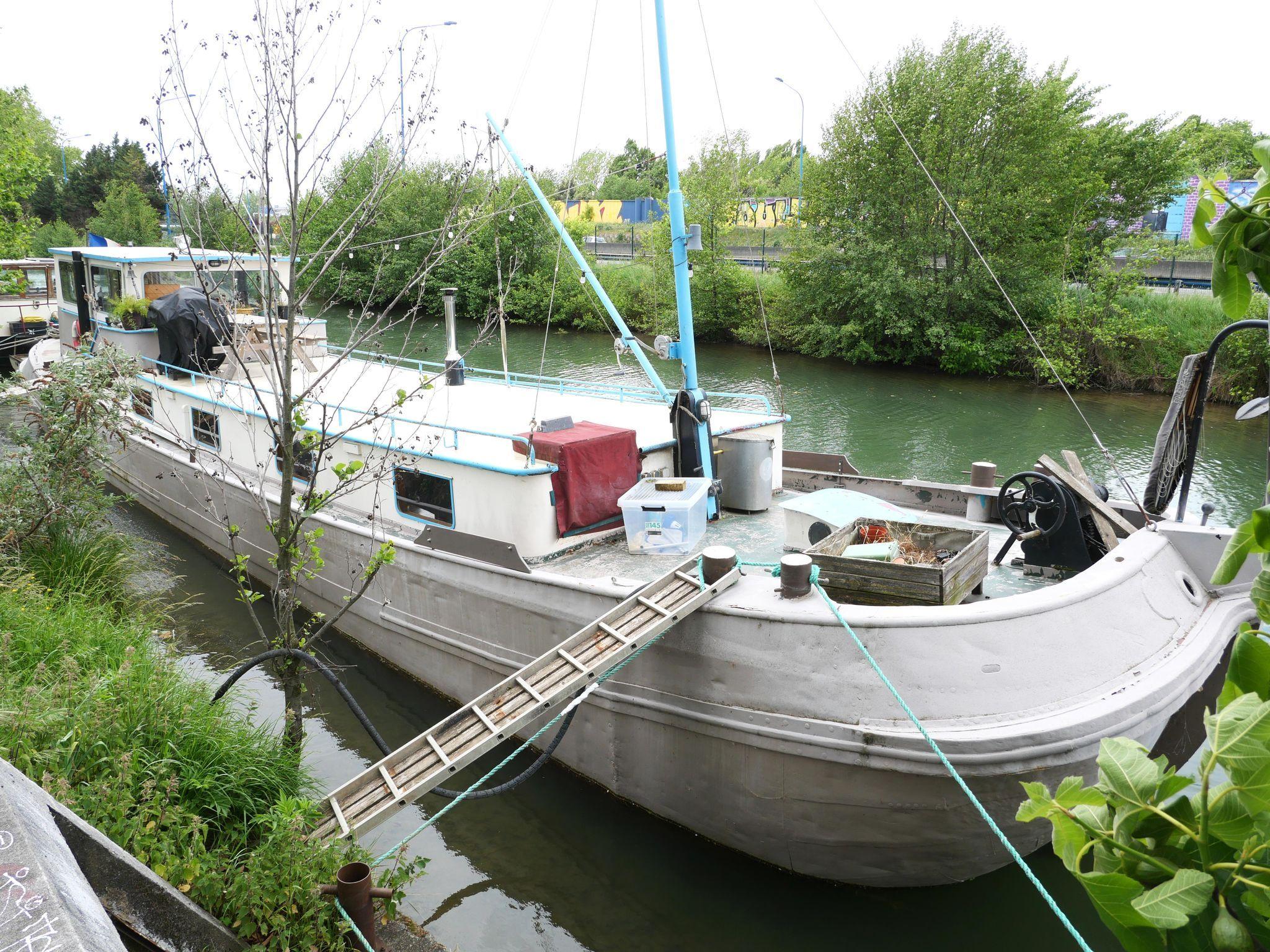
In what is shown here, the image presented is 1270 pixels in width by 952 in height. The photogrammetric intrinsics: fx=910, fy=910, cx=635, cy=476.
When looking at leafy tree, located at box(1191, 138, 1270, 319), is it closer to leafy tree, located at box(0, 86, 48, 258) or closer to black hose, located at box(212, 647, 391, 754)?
black hose, located at box(212, 647, 391, 754)

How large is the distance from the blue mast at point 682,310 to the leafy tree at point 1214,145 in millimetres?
23431

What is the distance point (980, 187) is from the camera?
25969 millimetres

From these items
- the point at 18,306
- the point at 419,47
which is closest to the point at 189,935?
the point at 419,47

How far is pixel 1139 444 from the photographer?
62.5 ft

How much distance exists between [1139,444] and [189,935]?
19.8 metres

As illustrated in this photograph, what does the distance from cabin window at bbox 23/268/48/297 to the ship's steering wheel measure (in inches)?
982

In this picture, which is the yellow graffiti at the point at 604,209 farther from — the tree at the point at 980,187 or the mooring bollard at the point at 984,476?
the mooring bollard at the point at 984,476

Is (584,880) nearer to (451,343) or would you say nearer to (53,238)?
(451,343)

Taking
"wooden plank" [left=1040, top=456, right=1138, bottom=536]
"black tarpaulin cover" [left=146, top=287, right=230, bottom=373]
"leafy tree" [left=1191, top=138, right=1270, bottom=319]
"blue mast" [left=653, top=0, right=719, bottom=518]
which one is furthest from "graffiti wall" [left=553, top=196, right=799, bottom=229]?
"leafy tree" [left=1191, top=138, right=1270, bottom=319]

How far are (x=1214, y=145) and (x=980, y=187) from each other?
Answer: 1924 centimetres

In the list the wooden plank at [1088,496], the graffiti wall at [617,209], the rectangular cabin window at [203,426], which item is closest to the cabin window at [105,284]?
the rectangular cabin window at [203,426]

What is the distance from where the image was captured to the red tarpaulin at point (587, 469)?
25.2 feet

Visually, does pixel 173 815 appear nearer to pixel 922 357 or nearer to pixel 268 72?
pixel 268 72

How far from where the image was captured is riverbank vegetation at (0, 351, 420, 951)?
166 inches
